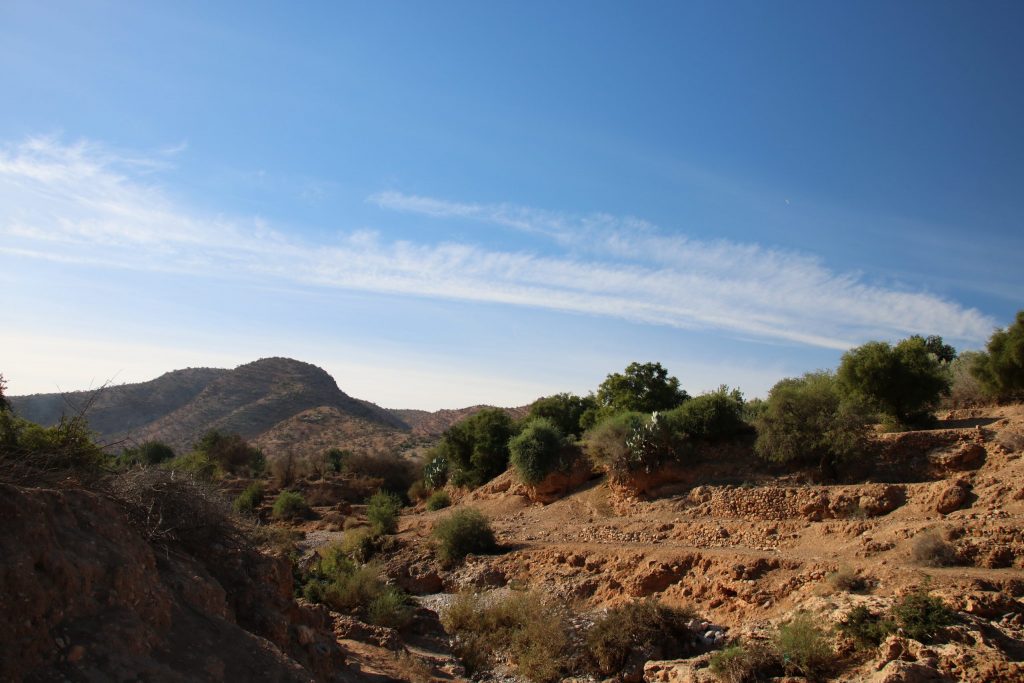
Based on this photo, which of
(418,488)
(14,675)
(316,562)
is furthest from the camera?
(418,488)

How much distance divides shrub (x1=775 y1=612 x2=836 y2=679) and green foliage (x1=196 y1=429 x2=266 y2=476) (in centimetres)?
4060

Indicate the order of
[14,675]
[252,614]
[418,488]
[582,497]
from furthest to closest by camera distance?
[418,488], [582,497], [252,614], [14,675]

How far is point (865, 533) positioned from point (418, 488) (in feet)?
86.9

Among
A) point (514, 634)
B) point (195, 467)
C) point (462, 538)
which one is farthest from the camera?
point (462, 538)

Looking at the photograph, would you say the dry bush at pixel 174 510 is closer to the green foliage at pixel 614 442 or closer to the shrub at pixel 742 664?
the shrub at pixel 742 664

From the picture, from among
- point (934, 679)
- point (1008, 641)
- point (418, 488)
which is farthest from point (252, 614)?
point (418, 488)

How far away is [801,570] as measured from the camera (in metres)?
15.3

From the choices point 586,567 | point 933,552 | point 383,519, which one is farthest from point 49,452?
point 383,519

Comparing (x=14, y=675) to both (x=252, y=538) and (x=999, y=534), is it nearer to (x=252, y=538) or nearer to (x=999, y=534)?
(x=252, y=538)

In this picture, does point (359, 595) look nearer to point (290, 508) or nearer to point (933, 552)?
point (933, 552)

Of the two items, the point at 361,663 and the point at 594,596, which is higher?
the point at 361,663

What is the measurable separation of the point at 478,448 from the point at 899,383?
18.8 metres

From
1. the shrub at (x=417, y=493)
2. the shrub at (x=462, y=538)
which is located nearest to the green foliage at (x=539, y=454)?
the shrub at (x=462, y=538)

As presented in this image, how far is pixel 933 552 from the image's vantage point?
14219mm
